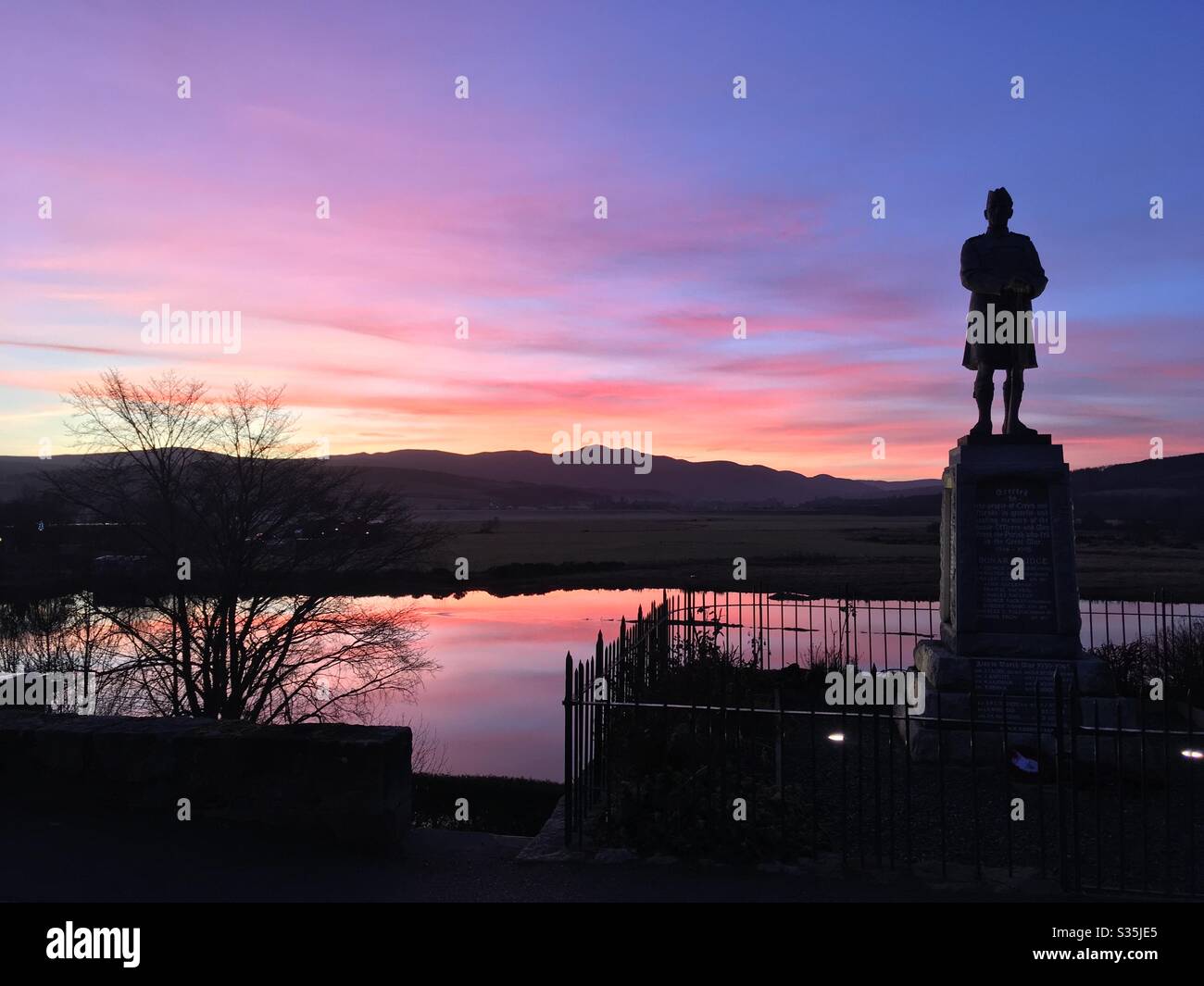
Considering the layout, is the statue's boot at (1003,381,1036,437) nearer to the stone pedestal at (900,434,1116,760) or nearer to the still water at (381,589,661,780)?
the stone pedestal at (900,434,1116,760)

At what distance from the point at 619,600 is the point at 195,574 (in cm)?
2517

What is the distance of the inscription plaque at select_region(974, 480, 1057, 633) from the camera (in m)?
9.80

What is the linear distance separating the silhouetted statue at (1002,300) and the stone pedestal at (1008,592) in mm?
617

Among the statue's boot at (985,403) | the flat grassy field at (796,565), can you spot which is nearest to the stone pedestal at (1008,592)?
the statue's boot at (985,403)

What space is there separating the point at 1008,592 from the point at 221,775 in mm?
8458

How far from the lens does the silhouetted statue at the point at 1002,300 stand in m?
10.1

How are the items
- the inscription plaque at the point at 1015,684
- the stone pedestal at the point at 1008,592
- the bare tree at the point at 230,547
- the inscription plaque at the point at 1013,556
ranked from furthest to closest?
the bare tree at the point at 230,547, the inscription plaque at the point at 1013,556, the stone pedestal at the point at 1008,592, the inscription plaque at the point at 1015,684

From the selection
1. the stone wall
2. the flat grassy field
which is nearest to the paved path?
the stone wall

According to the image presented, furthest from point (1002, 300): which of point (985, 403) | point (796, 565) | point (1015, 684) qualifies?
point (796, 565)

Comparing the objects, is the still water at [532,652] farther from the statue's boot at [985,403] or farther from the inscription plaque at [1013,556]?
the statue's boot at [985,403]

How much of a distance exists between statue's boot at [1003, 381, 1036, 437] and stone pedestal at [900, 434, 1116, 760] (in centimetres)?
28
